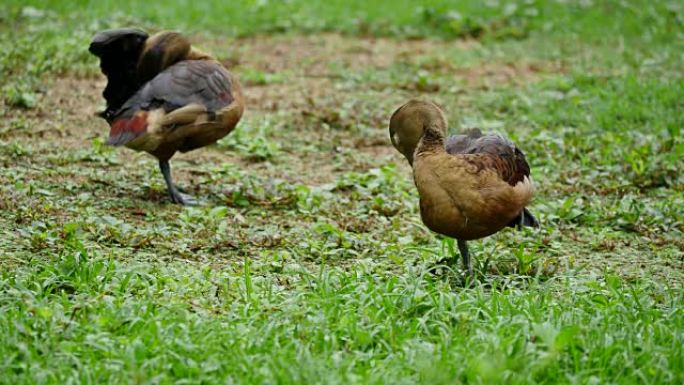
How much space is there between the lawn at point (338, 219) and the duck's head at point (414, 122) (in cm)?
70

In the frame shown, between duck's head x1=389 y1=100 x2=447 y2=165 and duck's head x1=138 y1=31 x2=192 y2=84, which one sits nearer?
duck's head x1=389 y1=100 x2=447 y2=165

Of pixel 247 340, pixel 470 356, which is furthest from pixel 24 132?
pixel 470 356

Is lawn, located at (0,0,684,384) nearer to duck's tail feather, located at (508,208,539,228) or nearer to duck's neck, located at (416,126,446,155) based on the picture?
duck's tail feather, located at (508,208,539,228)

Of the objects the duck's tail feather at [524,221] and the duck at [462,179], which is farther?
the duck's tail feather at [524,221]

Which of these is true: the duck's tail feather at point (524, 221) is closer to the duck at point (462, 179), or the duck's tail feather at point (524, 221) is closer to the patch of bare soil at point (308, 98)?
the duck at point (462, 179)

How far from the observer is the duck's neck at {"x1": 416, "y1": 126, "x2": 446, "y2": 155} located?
18.9 ft

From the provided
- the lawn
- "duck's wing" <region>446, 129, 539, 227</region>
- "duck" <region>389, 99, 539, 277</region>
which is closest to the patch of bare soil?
the lawn

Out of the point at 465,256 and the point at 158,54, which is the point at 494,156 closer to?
the point at 465,256

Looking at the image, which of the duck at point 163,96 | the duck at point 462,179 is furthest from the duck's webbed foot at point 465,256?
the duck at point 163,96

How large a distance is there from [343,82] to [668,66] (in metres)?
3.63

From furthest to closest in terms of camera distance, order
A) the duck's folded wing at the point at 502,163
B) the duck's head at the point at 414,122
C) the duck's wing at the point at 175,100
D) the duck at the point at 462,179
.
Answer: the duck's wing at the point at 175,100 → the duck's head at the point at 414,122 → the duck's folded wing at the point at 502,163 → the duck at the point at 462,179

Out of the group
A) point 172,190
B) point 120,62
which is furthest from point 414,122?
point 120,62

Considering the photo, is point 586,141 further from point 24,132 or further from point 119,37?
point 24,132

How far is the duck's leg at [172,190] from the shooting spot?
24.6 ft
